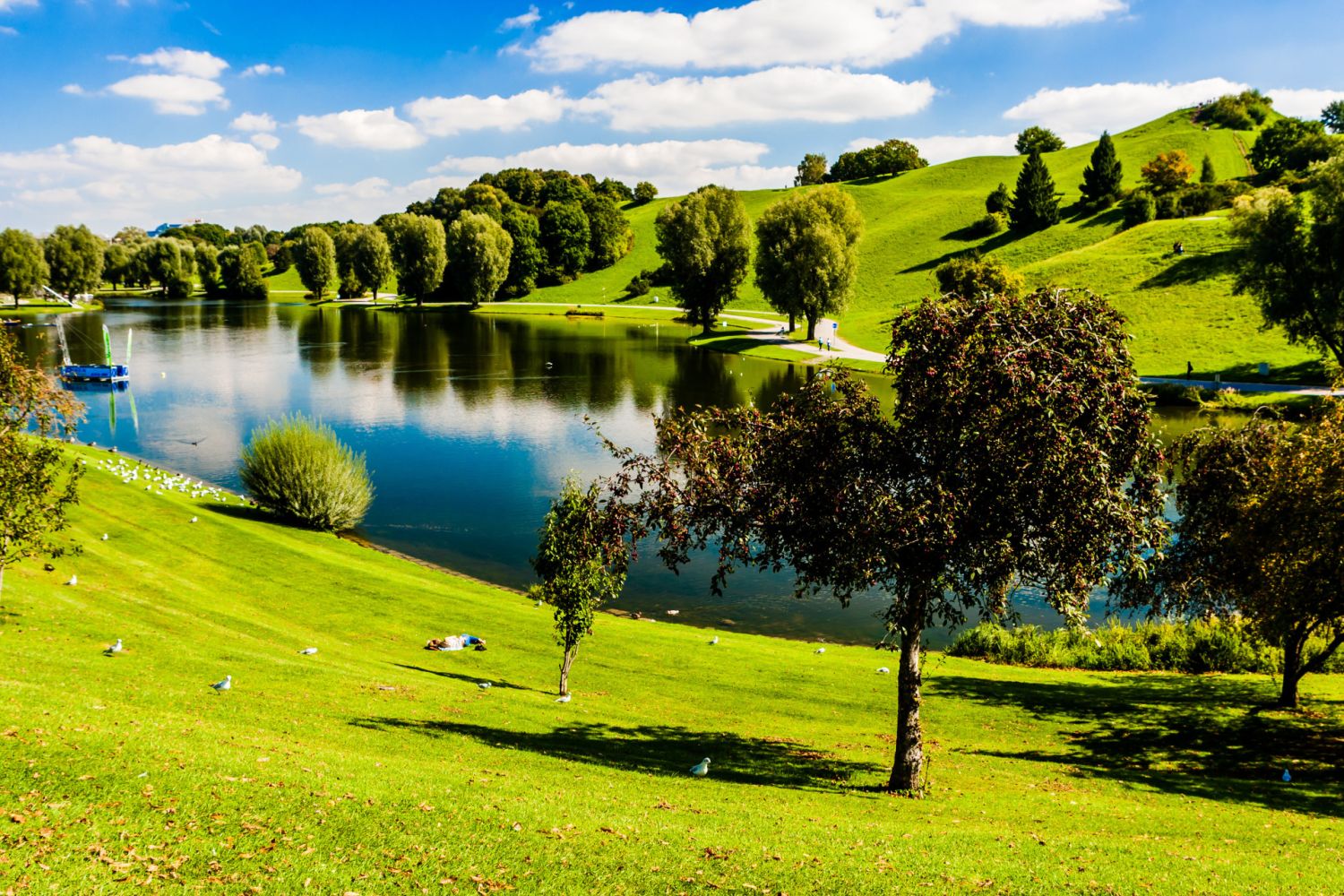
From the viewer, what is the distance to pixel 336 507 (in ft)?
147

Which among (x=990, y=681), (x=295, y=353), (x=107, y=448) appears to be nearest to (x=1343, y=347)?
(x=990, y=681)

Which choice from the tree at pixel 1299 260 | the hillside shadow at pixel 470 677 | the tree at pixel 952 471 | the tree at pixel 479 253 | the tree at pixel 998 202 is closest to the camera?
the tree at pixel 952 471

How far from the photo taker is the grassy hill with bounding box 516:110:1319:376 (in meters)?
85.4

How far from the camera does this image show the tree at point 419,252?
551 feet

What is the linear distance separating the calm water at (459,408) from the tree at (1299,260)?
61.2 ft

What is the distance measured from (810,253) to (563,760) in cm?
9884

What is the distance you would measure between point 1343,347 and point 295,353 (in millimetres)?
115059

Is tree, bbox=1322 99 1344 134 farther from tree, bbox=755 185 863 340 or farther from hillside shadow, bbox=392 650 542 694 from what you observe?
hillside shadow, bbox=392 650 542 694

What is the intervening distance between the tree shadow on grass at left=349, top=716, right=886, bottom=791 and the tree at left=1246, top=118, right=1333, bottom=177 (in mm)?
162619

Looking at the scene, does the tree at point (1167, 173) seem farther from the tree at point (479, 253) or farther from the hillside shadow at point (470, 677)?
the hillside shadow at point (470, 677)

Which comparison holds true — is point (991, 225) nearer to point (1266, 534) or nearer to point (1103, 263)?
point (1103, 263)

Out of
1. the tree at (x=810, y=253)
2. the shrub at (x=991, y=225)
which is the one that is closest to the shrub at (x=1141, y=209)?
the shrub at (x=991, y=225)

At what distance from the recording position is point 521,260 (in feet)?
595

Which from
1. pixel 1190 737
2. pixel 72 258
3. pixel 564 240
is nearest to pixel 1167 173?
pixel 564 240
